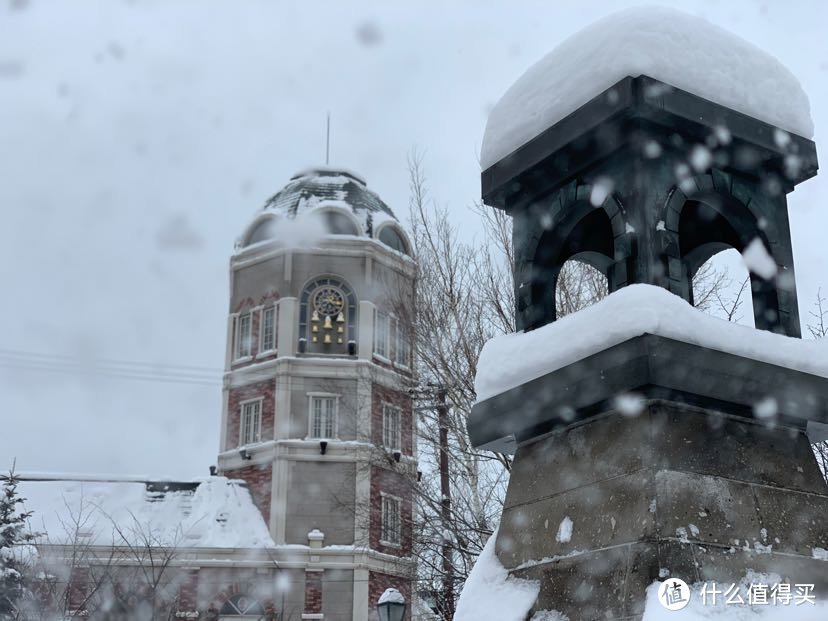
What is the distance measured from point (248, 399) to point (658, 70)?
94.3ft

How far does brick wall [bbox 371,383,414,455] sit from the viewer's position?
3016 cm

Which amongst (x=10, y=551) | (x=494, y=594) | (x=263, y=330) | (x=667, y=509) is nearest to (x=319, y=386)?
(x=263, y=330)

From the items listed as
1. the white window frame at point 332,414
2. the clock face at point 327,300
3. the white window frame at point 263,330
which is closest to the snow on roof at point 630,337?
the white window frame at point 332,414

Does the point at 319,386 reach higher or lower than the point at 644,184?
higher

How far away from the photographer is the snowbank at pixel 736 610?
3092 mm

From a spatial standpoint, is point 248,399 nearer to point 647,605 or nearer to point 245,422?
point 245,422

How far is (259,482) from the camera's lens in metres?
30.3

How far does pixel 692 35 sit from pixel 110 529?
2778 cm

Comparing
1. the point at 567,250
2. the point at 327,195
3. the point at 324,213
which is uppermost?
the point at 327,195

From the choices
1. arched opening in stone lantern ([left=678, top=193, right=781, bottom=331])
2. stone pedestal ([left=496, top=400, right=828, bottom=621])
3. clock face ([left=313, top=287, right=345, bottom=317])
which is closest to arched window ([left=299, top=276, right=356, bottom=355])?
clock face ([left=313, top=287, right=345, bottom=317])

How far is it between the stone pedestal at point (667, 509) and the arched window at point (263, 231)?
2925cm

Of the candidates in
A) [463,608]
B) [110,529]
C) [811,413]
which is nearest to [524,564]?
[463,608]

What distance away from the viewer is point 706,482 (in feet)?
11.4

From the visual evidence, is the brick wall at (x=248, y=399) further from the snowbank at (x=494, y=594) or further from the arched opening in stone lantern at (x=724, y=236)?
the snowbank at (x=494, y=594)
